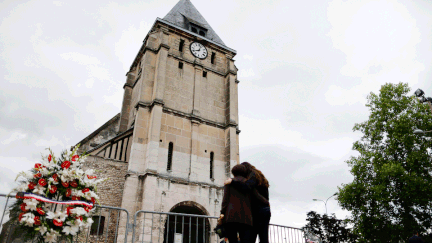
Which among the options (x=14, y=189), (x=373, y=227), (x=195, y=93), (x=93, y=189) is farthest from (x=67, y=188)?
(x=373, y=227)

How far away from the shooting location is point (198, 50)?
23219 mm

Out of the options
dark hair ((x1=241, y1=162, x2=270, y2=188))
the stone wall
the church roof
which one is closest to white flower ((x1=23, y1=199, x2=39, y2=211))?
dark hair ((x1=241, y1=162, x2=270, y2=188))

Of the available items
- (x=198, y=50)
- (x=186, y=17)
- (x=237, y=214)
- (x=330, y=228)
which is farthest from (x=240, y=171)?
(x=330, y=228)

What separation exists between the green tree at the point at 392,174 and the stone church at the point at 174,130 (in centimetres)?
844

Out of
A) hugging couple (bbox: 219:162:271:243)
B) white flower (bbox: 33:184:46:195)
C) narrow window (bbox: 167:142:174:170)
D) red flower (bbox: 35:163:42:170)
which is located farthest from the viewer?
narrow window (bbox: 167:142:174:170)

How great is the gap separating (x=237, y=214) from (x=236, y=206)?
0.13 metres

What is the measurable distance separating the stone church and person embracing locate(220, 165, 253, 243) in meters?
12.0

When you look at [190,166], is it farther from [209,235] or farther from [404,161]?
[404,161]

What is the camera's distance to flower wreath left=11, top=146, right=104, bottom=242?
454 centimetres

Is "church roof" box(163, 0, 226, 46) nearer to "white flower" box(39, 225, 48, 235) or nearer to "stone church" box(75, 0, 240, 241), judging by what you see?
"stone church" box(75, 0, 240, 241)

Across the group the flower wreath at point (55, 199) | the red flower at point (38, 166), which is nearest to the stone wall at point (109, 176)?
the flower wreath at point (55, 199)

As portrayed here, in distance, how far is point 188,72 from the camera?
2166 centimetres

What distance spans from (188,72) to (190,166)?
7.36 metres

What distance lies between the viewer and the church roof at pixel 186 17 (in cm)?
2419
